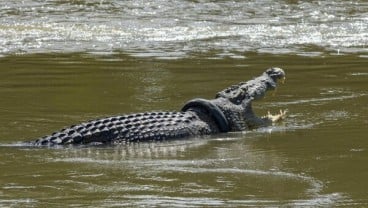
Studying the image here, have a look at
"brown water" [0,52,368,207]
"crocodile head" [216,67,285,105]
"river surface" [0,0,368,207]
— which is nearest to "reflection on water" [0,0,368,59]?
"river surface" [0,0,368,207]

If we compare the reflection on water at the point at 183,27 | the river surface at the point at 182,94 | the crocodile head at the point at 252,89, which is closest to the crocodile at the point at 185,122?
the crocodile head at the point at 252,89

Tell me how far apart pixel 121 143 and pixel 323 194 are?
2.29m

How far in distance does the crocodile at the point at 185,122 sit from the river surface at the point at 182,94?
133 millimetres

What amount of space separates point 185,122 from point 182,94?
7.81 feet

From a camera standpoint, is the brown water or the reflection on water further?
the reflection on water

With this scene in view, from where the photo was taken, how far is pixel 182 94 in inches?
425

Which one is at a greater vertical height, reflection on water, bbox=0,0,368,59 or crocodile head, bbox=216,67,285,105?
→ reflection on water, bbox=0,0,368,59

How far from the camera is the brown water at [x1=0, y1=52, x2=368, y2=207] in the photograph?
6.19 metres

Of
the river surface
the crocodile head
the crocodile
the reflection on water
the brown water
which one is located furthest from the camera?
the reflection on water

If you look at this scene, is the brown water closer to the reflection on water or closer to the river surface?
the river surface

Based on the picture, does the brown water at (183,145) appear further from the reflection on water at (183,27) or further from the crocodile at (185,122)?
the reflection on water at (183,27)

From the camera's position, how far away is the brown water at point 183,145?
6191 mm

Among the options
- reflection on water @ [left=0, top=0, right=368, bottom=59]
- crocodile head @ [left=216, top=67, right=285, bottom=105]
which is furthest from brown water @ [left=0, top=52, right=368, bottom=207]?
reflection on water @ [left=0, top=0, right=368, bottom=59]

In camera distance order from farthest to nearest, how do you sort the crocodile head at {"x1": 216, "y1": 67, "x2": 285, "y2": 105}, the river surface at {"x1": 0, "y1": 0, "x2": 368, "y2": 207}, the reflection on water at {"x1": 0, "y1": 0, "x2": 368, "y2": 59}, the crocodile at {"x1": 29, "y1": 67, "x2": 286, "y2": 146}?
the reflection on water at {"x1": 0, "y1": 0, "x2": 368, "y2": 59} → the crocodile head at {"x1": 216, "y1": 67, "x2": 285, "y2": 105} → the crocodile at {"x1": 29, "y1": 67, "x2": 286, "y2": 146} → the river surface at {"x1": 0, "y1": 0, "x2": 368, "y2": 207}
